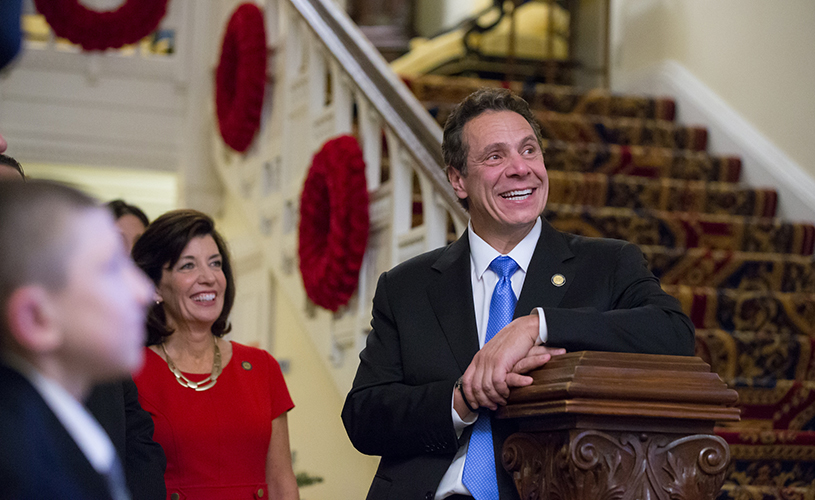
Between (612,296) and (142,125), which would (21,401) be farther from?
(142,125)

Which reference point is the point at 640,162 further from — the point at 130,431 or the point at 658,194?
the point at 130,431

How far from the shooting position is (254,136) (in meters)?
4.90

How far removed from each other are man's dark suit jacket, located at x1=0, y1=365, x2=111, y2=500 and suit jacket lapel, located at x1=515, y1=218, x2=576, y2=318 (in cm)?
104

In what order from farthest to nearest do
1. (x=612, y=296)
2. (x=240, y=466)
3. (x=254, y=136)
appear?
1. (x=254, y=136)
2. (x=240, y=466)
3. (x=612, y=296)

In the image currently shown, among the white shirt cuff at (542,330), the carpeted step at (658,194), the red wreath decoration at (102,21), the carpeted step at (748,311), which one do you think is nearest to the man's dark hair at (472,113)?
the white shirt cuff at (542,330)

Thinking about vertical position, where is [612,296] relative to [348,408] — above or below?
above

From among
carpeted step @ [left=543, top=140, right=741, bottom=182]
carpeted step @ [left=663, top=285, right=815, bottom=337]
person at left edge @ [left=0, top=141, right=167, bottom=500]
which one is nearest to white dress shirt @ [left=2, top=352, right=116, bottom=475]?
person at left edge @ [left=0, top=141, right=167, bottom=500]

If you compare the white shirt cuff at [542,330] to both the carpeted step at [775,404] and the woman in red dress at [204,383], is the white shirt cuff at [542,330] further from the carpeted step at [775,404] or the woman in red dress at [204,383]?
the carpeted step at [775,404]

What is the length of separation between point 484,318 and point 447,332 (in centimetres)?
8

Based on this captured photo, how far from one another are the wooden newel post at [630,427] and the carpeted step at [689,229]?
271 centimetres

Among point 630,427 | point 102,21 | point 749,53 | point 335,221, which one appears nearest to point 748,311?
point 335,221

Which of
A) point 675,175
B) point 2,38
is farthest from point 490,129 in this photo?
point 675,175

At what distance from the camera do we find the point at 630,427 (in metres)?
1.25

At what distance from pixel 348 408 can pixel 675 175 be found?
11.6 ft
